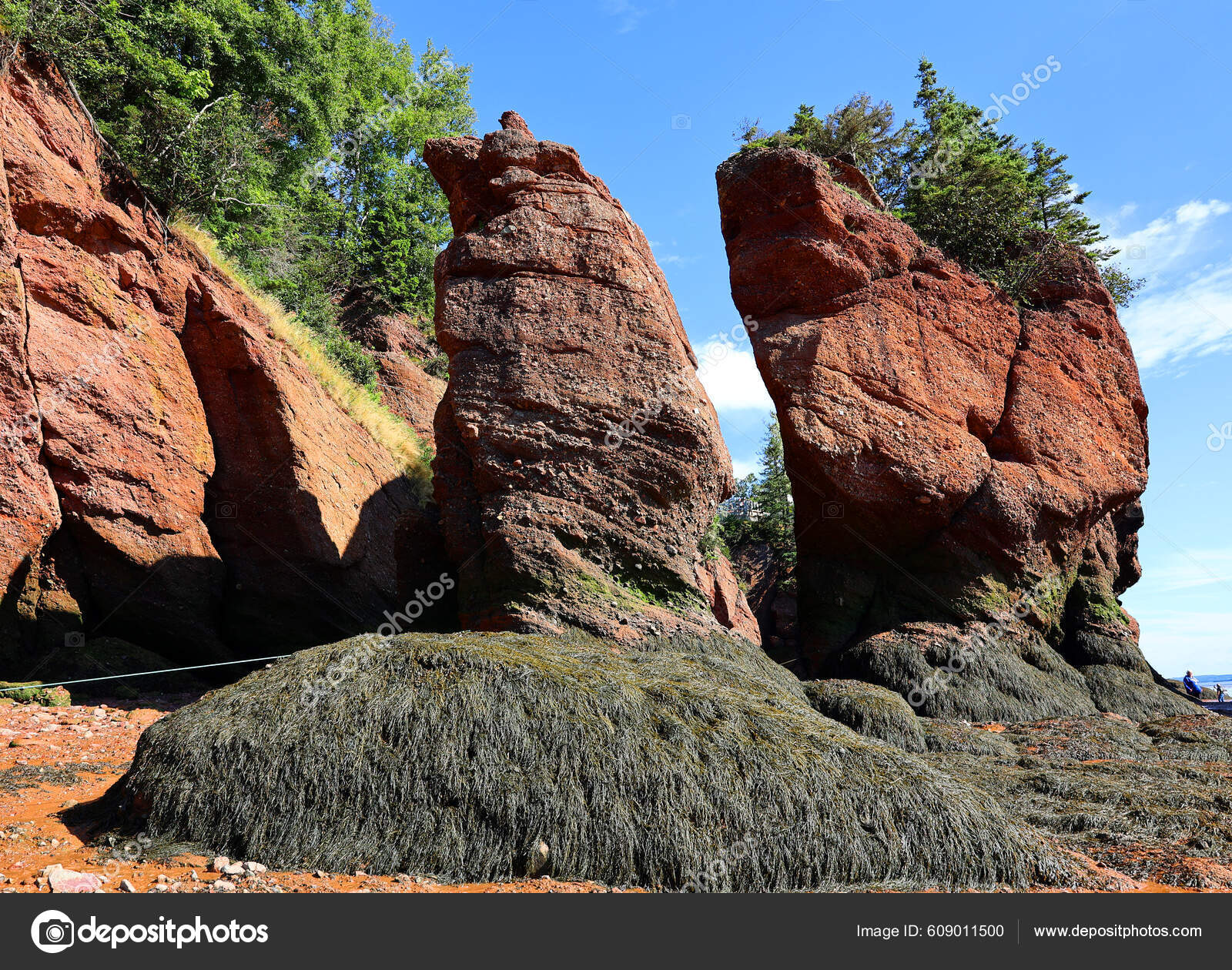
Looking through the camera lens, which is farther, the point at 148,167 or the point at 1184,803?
the point at 148,167

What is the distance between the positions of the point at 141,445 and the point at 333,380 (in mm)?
5385

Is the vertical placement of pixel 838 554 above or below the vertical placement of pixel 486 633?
above

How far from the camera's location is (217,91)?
19828mm

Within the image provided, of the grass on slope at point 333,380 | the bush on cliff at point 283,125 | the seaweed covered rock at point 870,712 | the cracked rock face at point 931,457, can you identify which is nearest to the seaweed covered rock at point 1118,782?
the seaweed covered rock at point 870,712

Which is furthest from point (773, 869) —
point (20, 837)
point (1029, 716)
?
point (1029, 716)

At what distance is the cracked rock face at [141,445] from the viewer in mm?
9539

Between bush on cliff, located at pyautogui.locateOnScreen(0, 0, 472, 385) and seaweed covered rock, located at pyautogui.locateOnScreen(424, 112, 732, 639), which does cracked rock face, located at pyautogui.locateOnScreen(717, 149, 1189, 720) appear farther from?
bush on cliff, located at pyautogui.locateOnScreen(0, 0, 472, 385)

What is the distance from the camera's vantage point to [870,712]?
9797 millimetres

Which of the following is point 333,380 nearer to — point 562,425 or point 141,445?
point 141,445

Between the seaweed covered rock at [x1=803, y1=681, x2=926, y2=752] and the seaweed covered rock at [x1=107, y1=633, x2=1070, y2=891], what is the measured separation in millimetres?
3270

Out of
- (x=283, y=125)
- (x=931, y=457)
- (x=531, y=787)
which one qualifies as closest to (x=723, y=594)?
(x=931, y=457)

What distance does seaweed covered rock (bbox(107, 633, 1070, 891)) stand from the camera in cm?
514

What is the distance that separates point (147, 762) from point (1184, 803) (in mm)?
8969

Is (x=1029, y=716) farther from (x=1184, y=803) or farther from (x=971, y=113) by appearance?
(x=971, y=113)
